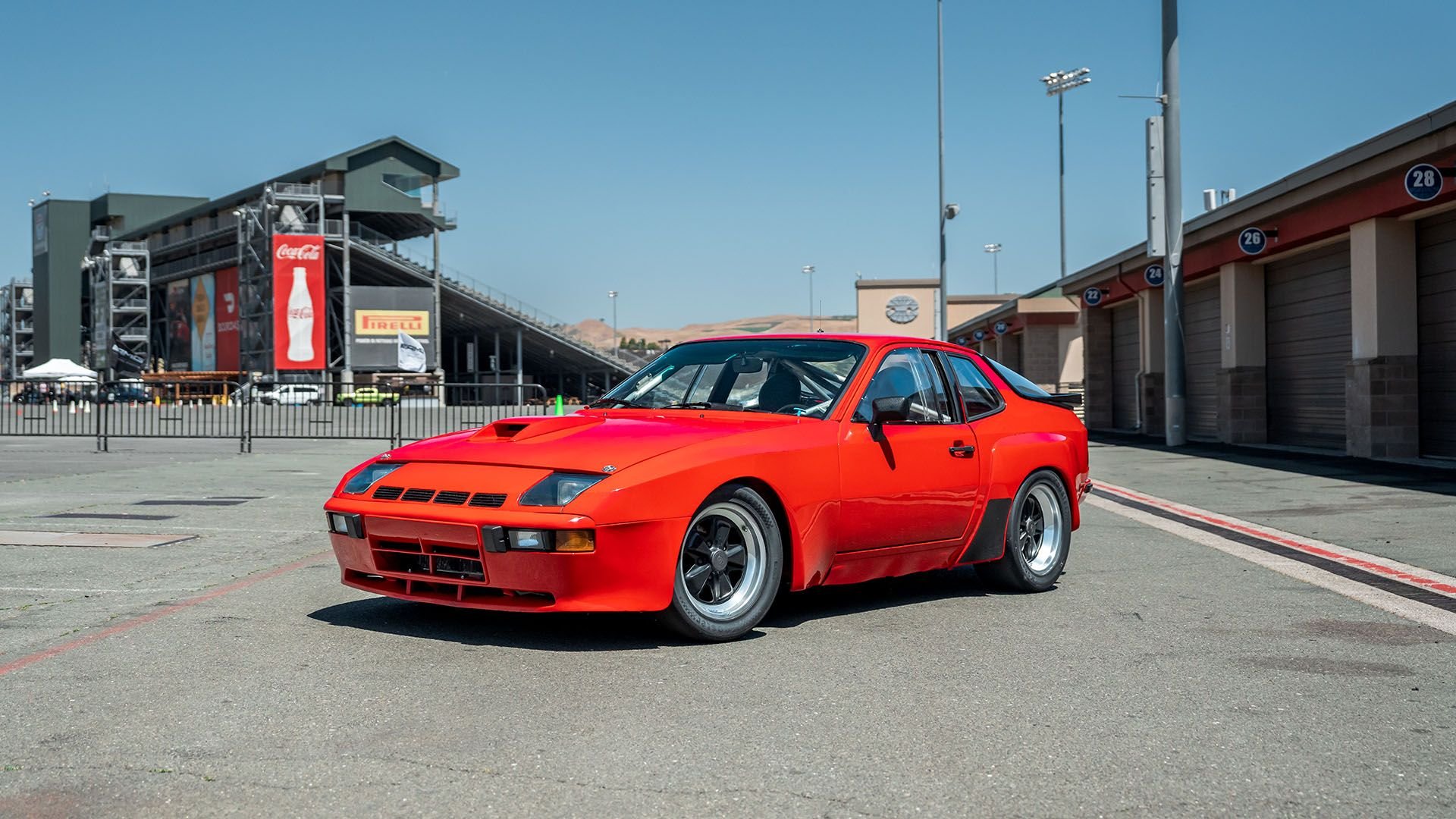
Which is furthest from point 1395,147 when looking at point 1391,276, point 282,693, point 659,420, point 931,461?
point 282,693

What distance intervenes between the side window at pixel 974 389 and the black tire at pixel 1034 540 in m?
0.46

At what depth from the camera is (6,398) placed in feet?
101

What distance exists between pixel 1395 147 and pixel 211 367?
7963 cm

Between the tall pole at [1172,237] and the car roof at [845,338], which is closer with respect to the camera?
the car roof at [845,338]

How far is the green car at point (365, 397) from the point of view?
2439cm


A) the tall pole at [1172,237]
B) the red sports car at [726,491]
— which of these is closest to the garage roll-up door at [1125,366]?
the tall pole at [1172,237]

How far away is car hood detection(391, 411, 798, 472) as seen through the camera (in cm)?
542

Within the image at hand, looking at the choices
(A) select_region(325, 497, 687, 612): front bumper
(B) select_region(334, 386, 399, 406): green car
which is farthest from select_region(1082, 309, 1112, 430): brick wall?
(A) select_region(325, 497, 687, 612): front bumper

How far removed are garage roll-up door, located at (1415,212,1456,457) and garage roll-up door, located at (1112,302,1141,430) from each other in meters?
13.5

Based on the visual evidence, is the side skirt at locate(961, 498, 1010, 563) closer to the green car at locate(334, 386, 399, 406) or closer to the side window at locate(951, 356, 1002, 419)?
the side window at locate(951, 356, 1002, 419)

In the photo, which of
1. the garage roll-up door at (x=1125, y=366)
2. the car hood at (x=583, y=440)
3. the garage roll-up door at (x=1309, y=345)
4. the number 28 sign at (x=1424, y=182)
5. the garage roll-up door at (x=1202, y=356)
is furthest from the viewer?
the garage roll-up door at (x=1125, y=366)

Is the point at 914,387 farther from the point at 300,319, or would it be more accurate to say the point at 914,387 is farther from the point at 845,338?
the point at 300,319

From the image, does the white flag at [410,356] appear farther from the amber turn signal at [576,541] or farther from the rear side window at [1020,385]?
the amber turn signal at [576,541]

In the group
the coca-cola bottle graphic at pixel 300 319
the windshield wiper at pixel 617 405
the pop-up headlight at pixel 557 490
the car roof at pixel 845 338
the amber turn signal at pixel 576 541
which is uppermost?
the coca-cola bottle graphic at pixel 300 319
